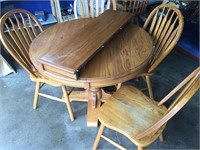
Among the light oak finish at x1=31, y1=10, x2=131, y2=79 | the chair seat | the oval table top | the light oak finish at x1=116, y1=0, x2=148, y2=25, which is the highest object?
the light oak finish at x1=31, y1=10, x2=131, y2=79

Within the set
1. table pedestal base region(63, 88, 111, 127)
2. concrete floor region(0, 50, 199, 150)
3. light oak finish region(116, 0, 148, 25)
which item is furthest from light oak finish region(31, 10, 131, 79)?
light oak finish region(116, 0, 148, 25)

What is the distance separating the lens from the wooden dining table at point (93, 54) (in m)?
1.09

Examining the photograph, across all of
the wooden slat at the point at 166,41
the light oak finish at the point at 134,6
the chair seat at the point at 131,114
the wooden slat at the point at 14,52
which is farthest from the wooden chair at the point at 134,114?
the light oak finish at the point at 134,6

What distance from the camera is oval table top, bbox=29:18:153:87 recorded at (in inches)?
43.2

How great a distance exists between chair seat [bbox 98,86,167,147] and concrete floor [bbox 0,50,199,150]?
0.49 metres

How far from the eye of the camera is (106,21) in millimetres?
1555

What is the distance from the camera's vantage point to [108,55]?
1.26 meters

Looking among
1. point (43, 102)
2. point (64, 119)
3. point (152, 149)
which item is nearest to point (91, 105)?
point (64, 119)

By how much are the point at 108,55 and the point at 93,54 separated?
14cm

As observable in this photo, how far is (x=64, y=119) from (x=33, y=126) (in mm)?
305

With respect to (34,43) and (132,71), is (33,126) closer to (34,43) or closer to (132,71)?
(34,43)

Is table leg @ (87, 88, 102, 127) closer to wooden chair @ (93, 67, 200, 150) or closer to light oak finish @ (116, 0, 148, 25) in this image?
wooden chair @ (93, 67, 200, 150)

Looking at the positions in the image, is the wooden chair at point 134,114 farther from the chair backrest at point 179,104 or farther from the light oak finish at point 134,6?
the light oak finish at point 134,6

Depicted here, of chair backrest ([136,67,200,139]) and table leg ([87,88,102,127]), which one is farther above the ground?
chair backrest ([136,67,200,139])
